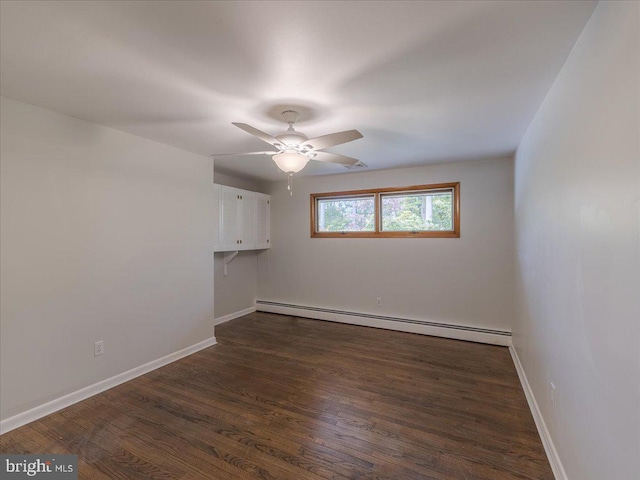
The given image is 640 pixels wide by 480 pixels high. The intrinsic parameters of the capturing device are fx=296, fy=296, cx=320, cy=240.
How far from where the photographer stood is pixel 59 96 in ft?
6.64

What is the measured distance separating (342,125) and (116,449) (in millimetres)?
2816

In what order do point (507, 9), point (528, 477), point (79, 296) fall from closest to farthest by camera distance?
point (507, 9) < point (528, 477) < point (79, 296)

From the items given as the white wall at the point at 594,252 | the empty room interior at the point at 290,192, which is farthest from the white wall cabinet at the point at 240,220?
the white wall at the point at 594,252

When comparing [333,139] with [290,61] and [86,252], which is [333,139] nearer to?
[290,61]

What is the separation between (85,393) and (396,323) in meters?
3.52

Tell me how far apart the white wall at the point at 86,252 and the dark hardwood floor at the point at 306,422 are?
33 centimetres

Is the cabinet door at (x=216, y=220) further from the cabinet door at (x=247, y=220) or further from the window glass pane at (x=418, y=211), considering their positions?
the window glass pane at (x=418, y=211)

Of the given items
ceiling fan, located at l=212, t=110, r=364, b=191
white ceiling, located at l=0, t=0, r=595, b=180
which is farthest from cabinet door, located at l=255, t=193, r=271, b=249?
ceiling fan, located at l=212, t=110, r=364, b=191

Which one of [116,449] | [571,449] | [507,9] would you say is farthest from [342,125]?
[116,449]

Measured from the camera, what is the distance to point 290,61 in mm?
1608

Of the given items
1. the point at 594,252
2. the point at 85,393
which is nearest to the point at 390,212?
the point at 594,252

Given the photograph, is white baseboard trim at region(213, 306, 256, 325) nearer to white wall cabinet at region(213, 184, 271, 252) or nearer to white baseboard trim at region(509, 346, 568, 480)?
white wall cabinet at region(213, 184, 271, 252)

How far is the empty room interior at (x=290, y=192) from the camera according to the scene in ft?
→ 4.10

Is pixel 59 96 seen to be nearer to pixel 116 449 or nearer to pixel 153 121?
pixel 153 121
